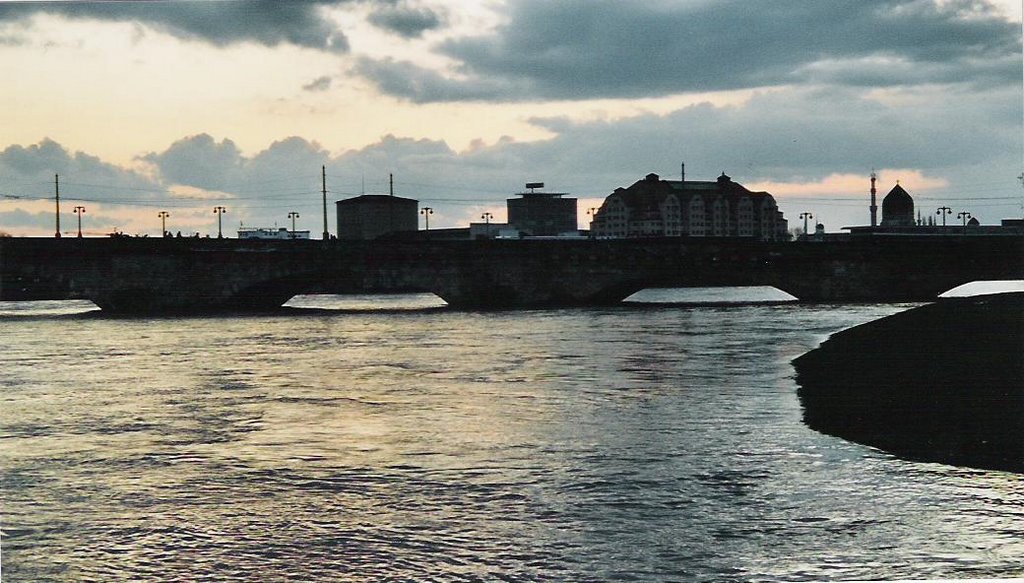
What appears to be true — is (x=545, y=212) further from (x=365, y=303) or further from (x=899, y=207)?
(x=365, y=303)

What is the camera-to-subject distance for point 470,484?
1494cm

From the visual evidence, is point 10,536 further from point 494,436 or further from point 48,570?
point 494,436

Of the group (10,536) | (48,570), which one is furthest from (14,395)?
(48,570)

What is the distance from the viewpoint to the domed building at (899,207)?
6959 inches

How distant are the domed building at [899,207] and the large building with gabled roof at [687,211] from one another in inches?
648

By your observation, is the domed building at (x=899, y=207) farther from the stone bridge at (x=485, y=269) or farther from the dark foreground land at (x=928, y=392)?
the dark foreground land at (x=928, y=392)

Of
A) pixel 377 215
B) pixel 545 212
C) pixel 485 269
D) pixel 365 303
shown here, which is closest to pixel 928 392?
pixel 485 269

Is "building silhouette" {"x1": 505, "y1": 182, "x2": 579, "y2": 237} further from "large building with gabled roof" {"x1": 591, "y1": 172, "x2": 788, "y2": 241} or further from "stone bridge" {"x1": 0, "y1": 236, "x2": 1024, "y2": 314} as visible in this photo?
"stone bridge" {"x1": 0, "y1": 236, "x2": 1024, "y2": 314}

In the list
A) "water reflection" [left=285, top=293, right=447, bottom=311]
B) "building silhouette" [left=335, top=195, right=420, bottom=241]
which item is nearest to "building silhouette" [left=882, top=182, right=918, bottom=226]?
"building silhouette" [left=335, top=195, right=420, bottom=241]

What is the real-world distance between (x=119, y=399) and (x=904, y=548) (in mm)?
19630

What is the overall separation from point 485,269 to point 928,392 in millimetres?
60411

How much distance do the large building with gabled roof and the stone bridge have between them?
94489 mm

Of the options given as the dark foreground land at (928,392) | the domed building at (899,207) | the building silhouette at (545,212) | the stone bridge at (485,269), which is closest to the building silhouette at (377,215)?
the building silhouette at (545,212)

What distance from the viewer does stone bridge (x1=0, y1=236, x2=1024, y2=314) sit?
76.7m
